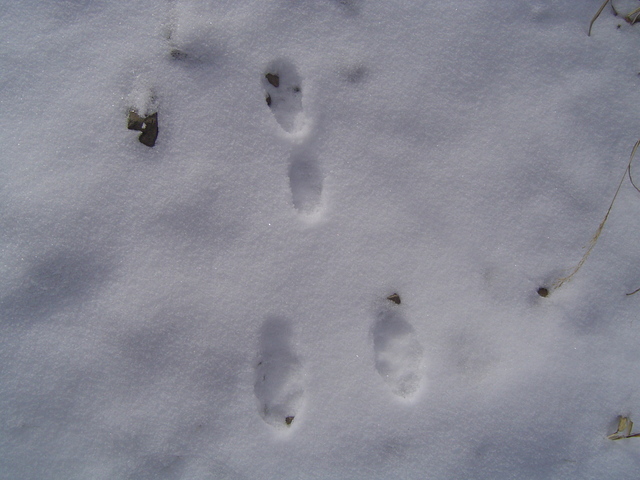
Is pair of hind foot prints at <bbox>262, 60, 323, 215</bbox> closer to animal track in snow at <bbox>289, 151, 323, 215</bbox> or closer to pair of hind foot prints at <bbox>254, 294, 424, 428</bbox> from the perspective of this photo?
animal track in snow at <bbox>289, 151, 323, 215</bbox>

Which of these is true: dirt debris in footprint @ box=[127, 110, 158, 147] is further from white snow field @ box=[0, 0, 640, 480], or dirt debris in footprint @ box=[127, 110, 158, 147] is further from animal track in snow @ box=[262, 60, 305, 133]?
animal track in snow @ box=[262, 60, 305, 133]

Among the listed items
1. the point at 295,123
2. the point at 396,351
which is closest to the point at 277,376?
the point at 396,351

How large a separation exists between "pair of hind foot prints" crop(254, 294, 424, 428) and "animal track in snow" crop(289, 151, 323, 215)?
432 millimetres

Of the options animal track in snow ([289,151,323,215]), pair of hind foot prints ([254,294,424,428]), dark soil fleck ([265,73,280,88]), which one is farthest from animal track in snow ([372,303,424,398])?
dark soil fleck ([265,73,280,88])

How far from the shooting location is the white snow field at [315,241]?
4.34ft

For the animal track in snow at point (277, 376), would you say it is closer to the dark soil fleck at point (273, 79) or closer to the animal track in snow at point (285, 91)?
the animal track in snow at point (285, 91)

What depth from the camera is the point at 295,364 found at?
134 cm

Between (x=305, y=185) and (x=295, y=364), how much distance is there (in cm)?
66

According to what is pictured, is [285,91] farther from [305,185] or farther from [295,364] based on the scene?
[295,364]

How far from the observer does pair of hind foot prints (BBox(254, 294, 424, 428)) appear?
4.37 ft

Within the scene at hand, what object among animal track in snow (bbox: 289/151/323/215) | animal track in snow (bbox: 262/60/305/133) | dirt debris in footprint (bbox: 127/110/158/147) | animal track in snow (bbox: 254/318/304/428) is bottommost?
animal track in snow (bbox: 254/318/304/428)

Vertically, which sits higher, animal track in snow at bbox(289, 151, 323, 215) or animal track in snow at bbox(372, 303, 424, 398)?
animal track in snow at bbox(289, 151, 323, 215)

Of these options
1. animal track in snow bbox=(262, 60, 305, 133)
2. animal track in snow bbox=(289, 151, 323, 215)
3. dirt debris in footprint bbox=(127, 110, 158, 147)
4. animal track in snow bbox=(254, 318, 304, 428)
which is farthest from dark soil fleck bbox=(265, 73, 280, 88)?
animal track in snow bbox=(254, 318, 304, 428)

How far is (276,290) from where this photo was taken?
133 cm
